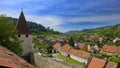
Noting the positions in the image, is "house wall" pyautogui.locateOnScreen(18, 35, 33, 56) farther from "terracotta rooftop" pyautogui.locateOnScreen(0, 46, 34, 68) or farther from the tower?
"terracotta rooftop" pyautogui.locateOnScreen(0, 46, 34, 68)

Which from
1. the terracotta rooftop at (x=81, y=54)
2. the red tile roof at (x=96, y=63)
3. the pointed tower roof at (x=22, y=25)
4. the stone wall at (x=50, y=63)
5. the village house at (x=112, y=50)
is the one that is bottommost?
the village house at (x=112, y=50)

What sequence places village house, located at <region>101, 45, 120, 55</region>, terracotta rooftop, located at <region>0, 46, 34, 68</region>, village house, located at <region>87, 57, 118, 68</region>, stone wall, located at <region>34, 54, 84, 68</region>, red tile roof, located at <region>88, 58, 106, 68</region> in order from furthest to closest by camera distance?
village house, located at <region>101, 45, 120, 55</region> → red tile roof, located at <region>88, 58, 106, 68</region> → village house, located at <region>87, 57, 118, 68</region> → stone wall, located at <region>34, 54, 84, 68</region> → terracotta rooftop, located at <region>0, 46, 34, 68</region>

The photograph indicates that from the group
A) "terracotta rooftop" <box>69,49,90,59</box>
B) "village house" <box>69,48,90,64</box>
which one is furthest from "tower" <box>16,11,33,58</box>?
"terracotta rooftop" <box>69,49,90,59</box>

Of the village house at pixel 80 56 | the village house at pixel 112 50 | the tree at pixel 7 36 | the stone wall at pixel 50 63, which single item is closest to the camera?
the stone wall at pixel 50 63

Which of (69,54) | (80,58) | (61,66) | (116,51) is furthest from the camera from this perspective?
(116,51)

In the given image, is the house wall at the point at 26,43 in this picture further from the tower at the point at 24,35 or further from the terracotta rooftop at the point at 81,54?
the terracotta rooftop at the point at 81,54

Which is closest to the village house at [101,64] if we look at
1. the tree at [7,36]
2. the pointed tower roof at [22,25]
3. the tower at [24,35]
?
the tower at [24,35]

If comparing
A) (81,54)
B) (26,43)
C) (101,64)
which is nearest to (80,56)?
(81,54)

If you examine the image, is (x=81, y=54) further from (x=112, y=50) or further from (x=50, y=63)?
(x=50, y=63)

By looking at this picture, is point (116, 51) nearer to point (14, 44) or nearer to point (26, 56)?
point (26, 56)

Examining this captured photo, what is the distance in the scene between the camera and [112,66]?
117 feet

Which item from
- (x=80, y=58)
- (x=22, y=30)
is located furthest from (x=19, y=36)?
(x=80, y=58)

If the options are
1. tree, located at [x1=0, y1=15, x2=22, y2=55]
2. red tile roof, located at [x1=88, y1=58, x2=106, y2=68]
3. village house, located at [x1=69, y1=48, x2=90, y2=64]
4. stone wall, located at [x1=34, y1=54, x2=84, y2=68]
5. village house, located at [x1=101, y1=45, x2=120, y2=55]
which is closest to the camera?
stone wall, located at [x1=34, y1=54, x2=84, y2=68]

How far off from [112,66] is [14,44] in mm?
18868
